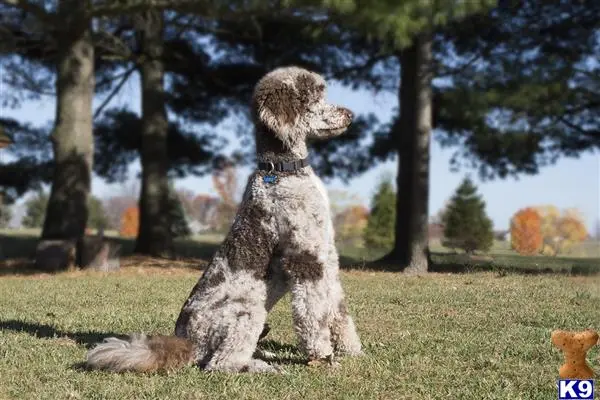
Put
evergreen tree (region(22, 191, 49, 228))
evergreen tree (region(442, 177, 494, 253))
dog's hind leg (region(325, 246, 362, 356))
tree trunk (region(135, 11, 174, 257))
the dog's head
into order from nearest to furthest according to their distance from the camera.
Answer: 1. the dog's head
2. dog's hind leg (region(325, 246, 362, 356))
3. tree trunk (region(135, 11, 174, 257))
4. evergreen tree (region(442, 177, 494, 253))
5. evergreen tree (region(22, 191, 49, 228))

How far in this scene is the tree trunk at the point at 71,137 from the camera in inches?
577

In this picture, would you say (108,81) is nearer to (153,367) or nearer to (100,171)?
(100,171)

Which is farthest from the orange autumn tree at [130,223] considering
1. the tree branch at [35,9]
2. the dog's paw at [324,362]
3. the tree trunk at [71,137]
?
the dog's paw at [324,362]

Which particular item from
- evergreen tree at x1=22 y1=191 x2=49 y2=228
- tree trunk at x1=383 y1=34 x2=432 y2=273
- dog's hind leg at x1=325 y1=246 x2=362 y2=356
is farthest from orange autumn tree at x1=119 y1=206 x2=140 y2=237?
dog's hind leg at x1=325 y1=246 x2=362 y2=356

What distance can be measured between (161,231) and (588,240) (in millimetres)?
18160

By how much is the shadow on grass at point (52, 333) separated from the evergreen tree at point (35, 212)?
38461mm

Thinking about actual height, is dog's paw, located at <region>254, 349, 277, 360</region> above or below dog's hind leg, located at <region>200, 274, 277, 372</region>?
below

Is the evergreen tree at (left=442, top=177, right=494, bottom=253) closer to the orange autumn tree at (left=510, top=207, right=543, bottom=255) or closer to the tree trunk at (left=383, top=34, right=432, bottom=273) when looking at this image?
the orange autumn tree at (left=510, top=207, right=543, bottom=255)

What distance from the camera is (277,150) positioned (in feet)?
15.8

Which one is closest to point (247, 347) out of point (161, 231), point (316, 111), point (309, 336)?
point (309, 336)

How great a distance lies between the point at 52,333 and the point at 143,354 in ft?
7.37

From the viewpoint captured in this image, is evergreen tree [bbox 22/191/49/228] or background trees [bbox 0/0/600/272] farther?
evergreen tree [bbox 22/191/49/228]

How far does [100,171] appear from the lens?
67.3ft

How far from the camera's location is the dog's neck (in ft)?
15.8
